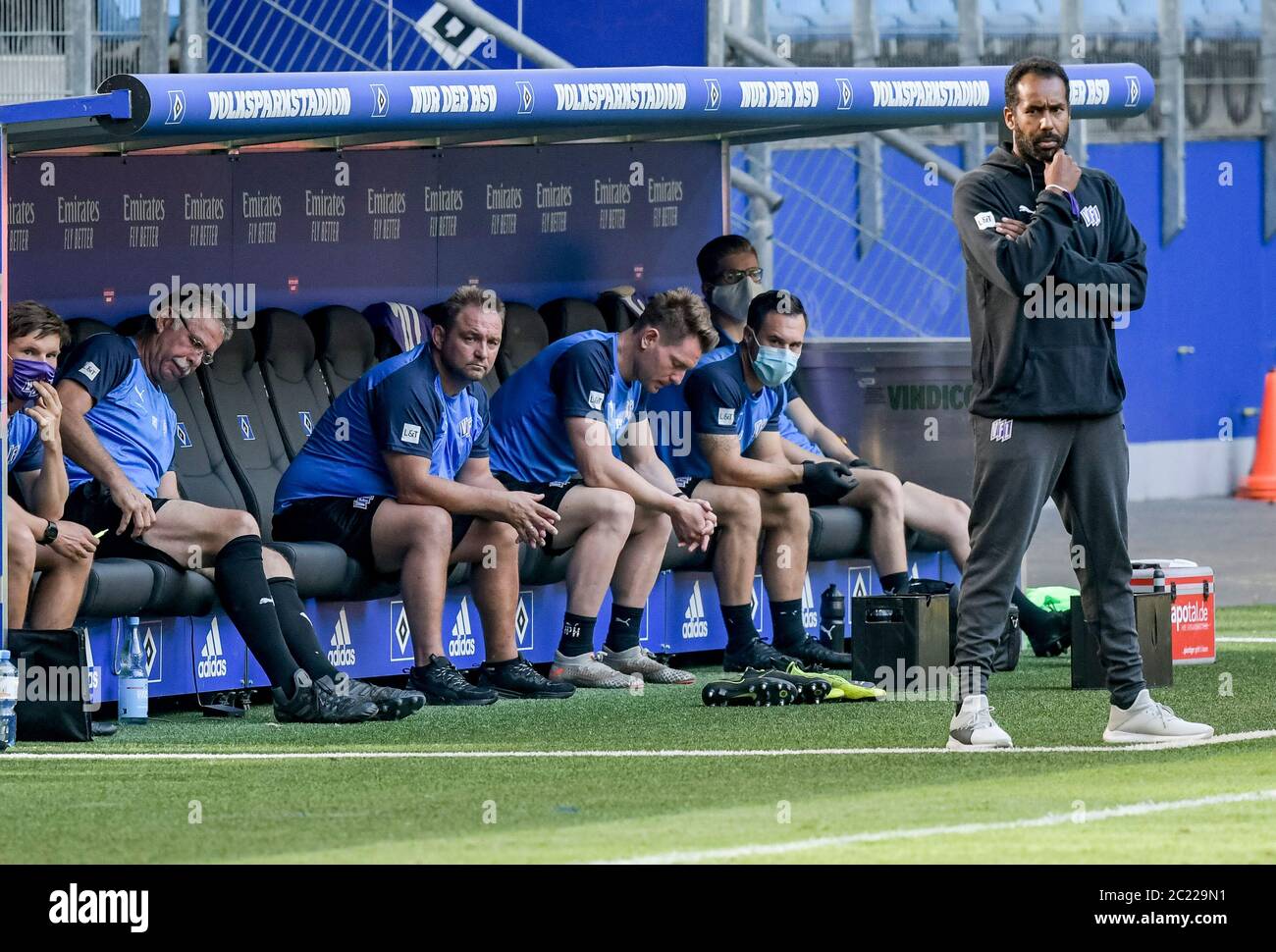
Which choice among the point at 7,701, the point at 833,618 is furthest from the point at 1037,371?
the point at 833,618

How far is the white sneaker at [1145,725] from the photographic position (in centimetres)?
764

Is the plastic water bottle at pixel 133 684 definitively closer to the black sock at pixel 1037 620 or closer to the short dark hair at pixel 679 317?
the short dark hair at pixel 679 317

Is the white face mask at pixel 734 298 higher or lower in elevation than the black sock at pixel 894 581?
higher

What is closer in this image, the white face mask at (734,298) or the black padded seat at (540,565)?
the black padded seat at (540,565)

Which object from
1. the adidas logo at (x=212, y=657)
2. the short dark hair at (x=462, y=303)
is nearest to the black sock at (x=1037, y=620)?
the short dark hair at (x=462, y=303)

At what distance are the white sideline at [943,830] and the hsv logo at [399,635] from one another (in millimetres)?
4112

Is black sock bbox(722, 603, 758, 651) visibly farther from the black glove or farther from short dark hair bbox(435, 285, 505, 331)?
short dark hair bbox(435, 285, 505, 331)

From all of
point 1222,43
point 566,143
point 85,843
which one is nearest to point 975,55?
point 1222,43

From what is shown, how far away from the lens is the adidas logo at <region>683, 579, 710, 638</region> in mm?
11211

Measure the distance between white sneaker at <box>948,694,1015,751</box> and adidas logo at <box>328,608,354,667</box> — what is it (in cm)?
286

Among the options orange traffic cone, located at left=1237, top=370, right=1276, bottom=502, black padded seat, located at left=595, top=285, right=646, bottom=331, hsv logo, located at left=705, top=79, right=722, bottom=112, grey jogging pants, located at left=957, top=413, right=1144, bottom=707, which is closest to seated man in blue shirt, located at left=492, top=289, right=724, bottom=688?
hsv logo, located at left=705, top=79, right=722, bottom=112
